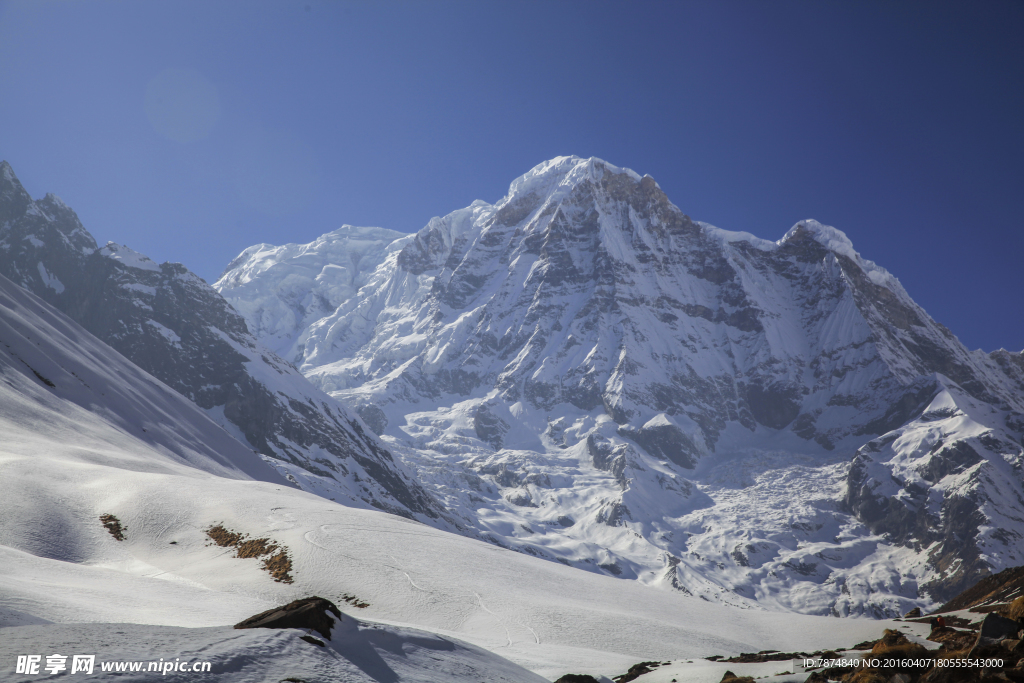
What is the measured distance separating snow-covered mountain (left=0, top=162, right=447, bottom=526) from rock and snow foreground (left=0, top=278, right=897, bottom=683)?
368ft

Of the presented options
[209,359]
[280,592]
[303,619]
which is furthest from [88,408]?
[209,359]

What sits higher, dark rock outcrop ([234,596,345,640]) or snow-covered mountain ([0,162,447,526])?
snow-covered mountain ([0,162,447,526])

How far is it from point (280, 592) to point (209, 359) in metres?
174

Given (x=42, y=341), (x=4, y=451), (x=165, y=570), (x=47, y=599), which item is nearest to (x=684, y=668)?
(x=47, y=599)

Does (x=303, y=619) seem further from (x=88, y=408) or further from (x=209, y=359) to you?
(x=209, y=359)

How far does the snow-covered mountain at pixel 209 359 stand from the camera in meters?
156

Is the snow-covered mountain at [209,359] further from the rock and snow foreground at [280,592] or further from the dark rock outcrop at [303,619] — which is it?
the dark rock outcrop at [303,619]

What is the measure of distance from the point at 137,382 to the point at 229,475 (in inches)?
735

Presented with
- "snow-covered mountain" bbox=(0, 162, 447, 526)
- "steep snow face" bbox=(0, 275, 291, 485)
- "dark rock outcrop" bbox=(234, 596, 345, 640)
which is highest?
"snow-covered mountain" bbox=(0, 162, 447, 526)

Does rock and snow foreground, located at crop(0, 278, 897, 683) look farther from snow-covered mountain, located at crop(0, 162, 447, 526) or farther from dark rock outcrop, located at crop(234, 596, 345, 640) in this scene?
snow-covered mountain, located at crop(0, 162, 447, 526)

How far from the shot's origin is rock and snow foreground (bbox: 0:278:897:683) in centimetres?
859

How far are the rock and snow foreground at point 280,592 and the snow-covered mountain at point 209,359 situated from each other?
368 feet

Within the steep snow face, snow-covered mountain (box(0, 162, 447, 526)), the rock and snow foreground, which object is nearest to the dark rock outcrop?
the rock and snow foreground

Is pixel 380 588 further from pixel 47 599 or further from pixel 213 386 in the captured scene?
pixel 213 386
